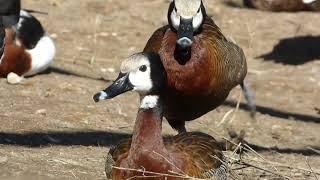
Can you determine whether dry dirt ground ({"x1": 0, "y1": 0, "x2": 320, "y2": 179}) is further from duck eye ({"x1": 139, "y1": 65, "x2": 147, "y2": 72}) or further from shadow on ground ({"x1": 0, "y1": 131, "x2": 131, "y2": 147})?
duck eye ({"x1": 139, "y1": 65, "x2": 147, "y2": 72})

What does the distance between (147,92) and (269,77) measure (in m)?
4.86

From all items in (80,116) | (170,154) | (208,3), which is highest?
(170,154)

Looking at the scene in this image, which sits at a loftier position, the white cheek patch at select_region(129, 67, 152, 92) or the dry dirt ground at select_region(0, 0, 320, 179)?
the white cheek patch at select_region(129, 67, 152, 92)

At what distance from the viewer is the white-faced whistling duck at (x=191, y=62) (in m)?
6.88

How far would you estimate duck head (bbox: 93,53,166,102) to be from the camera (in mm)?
5902

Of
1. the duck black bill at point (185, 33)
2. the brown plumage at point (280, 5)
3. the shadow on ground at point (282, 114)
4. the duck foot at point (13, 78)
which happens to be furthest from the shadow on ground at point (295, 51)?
the duck black bill at point (185, 33)

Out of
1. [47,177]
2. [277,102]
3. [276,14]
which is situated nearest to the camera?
[47,177]

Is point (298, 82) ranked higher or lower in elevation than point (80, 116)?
lower

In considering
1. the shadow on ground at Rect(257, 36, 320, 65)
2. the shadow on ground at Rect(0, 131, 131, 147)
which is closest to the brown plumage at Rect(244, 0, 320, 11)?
the shadow on ground at Rect(257, 36, 320, 65)

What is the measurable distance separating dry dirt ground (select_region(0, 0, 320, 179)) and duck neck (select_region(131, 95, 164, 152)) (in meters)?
0.63

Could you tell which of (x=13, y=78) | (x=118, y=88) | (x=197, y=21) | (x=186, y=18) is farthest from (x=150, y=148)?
(x=13, y=78)

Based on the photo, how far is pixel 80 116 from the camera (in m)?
8.34

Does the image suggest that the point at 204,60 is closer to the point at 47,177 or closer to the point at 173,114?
the point at 173,114

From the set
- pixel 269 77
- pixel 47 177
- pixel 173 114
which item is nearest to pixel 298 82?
pixel 269 77
